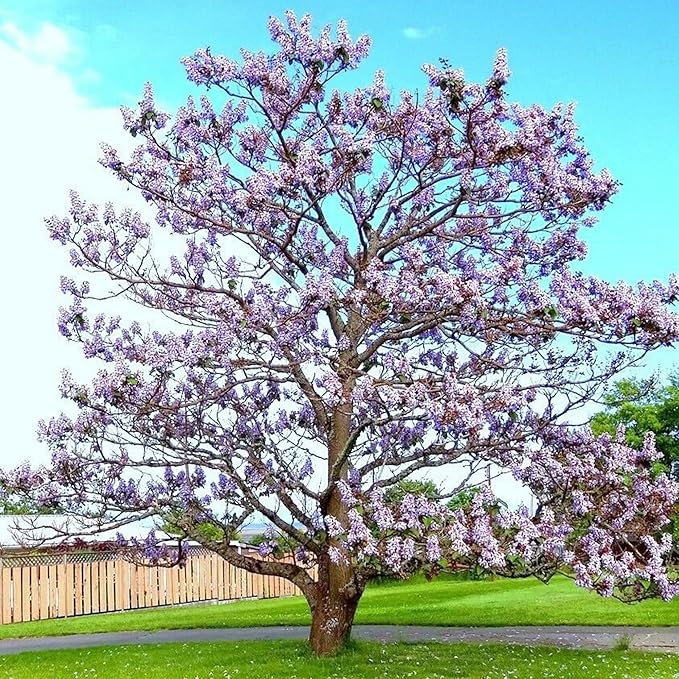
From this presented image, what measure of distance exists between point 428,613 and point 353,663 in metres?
9.02

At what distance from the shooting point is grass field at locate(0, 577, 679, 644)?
19.5m

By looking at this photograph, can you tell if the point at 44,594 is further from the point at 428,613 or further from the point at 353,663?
the point at 353,663

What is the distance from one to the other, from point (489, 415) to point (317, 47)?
5.59 m

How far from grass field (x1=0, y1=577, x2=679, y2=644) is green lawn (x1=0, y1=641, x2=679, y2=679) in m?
4.87

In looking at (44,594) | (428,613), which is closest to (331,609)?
(428,613)

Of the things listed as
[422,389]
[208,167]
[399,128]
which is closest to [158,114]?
[208,167]

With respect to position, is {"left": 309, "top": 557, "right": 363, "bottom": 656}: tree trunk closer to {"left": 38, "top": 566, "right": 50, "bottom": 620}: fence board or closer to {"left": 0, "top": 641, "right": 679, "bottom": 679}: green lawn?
{"left": 0, "top": 641, "right": 679, "bottom": 679}: green lawn

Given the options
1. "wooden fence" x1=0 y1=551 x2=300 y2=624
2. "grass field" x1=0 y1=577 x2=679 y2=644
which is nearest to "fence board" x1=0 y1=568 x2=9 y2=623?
"wooden fence" x1=0 y1=551 x2=300 y2=624

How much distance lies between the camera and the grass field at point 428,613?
63.9ft

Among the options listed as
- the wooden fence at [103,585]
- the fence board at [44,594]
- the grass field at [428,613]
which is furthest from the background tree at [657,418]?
the fence board at [44,594]

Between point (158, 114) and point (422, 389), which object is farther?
point (158, 114)

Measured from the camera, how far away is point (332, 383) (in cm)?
1127

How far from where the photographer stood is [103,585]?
26625mm

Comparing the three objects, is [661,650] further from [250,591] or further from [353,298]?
[250,591]
